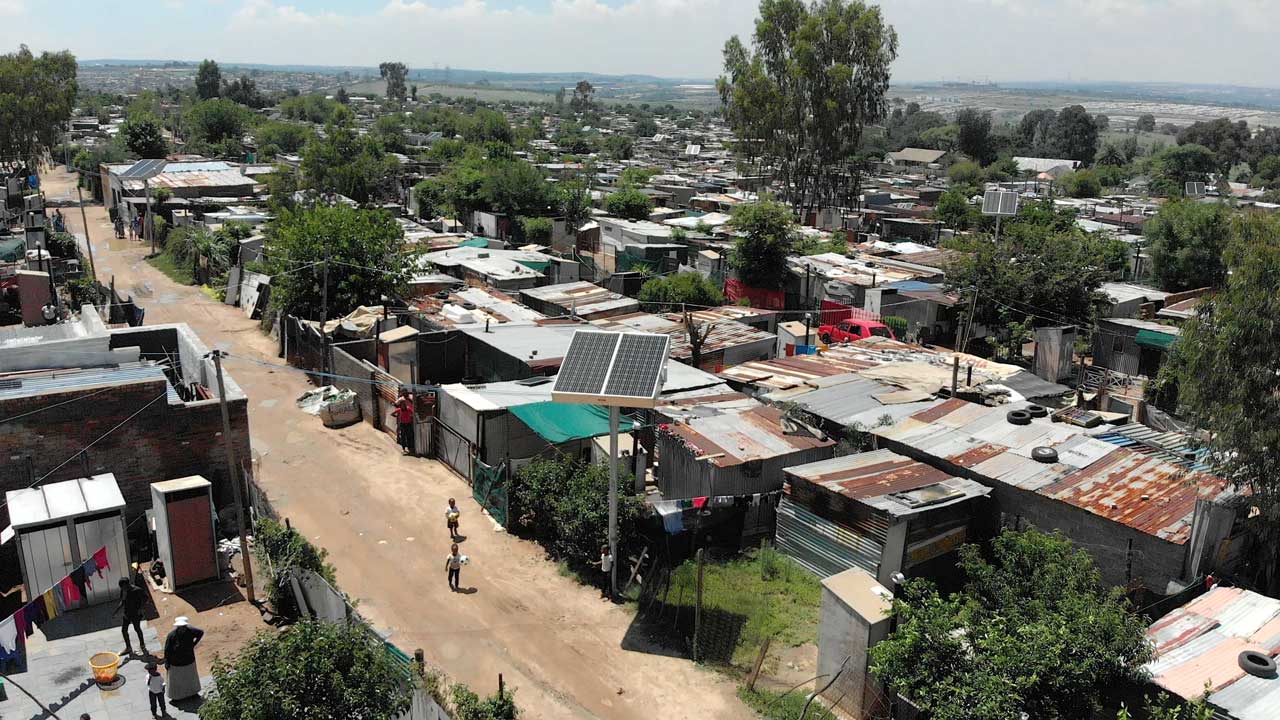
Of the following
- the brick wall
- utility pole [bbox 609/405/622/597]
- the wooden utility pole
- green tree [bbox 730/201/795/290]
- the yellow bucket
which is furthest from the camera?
green tree [bbox 730/201/795/290]

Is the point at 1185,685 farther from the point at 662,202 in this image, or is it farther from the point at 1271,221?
the point at 662,202

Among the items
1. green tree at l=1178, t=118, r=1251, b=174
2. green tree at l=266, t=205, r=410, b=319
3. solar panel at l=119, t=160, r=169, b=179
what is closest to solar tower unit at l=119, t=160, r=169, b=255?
solar panel at l=119, t=160, r=169, b=179

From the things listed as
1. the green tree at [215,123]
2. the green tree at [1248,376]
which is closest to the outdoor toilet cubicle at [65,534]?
the green tree at [1248,376]

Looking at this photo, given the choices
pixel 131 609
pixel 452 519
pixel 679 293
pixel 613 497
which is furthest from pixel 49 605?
pixel 679 293

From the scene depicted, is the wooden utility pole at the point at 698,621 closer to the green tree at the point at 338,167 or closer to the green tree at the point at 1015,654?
the green tree at the point at 1015,654

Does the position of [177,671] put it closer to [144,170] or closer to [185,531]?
[185,531]

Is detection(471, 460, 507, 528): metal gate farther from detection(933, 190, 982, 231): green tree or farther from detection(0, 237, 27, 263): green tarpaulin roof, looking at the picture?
detection(933, 190, 982, 231): green tree

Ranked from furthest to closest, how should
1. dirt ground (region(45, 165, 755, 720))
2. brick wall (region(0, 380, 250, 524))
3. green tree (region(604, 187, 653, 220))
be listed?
1. green tree (region(604, 187, 653, 220))
2. brick wall (region(0, 380, 250, 524))
3. dirt ground (region(45, 165, 755, 720))
